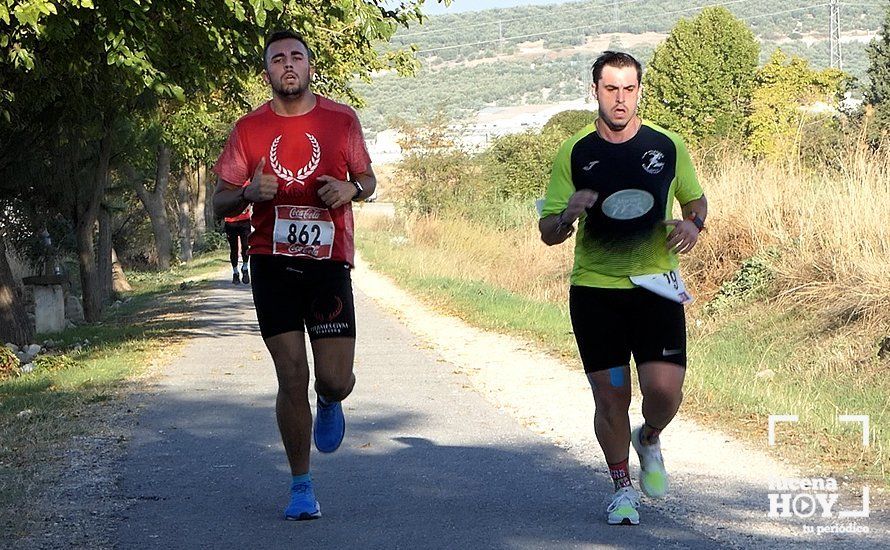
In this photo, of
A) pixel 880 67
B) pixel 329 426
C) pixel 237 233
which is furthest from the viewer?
pixel 880 67

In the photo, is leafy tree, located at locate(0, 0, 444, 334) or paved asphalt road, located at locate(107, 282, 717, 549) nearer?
paved asphalt road, located at locate(107, 282, 717, 549)

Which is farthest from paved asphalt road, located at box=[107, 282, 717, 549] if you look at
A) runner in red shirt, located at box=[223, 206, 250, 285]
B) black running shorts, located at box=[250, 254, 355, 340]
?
runner in red shirt, located at box=[223, 206, 250, 285]

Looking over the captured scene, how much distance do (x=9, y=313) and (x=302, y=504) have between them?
1071 centimetres

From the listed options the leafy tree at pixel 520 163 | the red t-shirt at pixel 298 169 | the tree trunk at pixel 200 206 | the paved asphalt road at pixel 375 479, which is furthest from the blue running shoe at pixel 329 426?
the tree trunk at pixel 200 206

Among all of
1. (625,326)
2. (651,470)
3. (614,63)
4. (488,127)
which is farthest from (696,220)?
(488,127)

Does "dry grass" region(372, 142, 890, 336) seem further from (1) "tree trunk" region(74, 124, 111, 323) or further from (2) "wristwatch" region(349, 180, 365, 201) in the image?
(1) "tree trunk" region(74, 124, 111, 323)

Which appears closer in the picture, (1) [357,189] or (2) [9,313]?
(1) [357,189]

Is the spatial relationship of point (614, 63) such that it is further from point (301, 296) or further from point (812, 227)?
point (812, 227)

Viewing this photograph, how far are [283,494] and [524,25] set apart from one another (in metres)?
182

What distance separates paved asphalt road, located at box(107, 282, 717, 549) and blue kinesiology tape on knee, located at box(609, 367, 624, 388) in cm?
62

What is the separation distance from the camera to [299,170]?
5.93 m

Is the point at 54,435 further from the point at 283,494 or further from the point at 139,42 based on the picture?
the point at 139,42

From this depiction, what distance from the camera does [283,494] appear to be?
22.2ft

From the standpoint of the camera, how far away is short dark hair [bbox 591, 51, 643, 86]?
5.65 m
